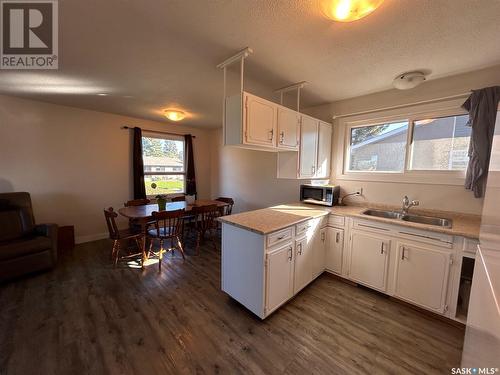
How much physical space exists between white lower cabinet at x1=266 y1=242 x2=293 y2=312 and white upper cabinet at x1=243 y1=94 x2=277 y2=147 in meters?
1.11

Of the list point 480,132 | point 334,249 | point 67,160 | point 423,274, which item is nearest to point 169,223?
point 67,160

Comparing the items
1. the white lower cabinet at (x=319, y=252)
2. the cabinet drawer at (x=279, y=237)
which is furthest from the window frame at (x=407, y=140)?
the cabinet drawer at (x=279, y=237)

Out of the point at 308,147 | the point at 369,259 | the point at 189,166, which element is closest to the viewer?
the point at 369,259

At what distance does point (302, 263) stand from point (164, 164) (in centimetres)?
394

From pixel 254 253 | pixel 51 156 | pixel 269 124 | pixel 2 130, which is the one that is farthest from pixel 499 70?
pixel 2 130

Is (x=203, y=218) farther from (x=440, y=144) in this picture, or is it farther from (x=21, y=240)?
(x=440, y=144)

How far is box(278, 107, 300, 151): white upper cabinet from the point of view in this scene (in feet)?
7.86

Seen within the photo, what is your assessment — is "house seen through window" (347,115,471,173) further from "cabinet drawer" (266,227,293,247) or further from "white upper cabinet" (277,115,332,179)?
"cabinet drawer" (266,227,293,247)

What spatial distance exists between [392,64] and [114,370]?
3.51 metres

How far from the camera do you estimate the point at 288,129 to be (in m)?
2.50

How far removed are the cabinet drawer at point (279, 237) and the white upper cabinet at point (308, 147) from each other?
3.23ft

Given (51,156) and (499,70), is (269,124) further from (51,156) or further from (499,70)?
(51,156)

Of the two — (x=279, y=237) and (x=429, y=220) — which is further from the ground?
(x=429, y=220)

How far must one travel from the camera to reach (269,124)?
7.33 feet
